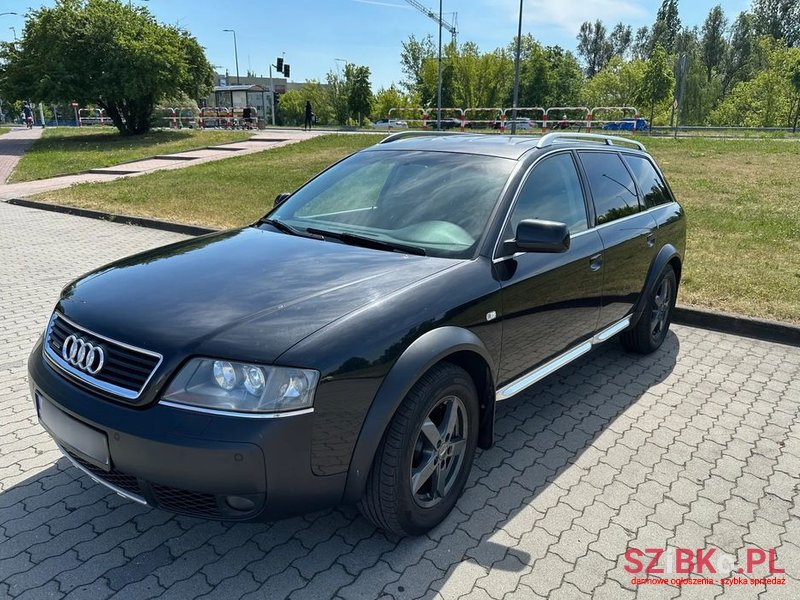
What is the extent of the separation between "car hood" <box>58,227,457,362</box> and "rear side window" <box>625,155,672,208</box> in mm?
2568

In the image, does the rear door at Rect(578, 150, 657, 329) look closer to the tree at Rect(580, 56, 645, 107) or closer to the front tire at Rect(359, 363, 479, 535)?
the front tire at Rect(359, 363, 479, 535)

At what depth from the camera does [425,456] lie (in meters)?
2.68

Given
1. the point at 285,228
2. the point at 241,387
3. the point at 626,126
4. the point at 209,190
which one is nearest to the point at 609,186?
the point at 285,228

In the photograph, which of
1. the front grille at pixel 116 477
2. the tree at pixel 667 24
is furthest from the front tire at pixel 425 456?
the tree at pixel 667 24

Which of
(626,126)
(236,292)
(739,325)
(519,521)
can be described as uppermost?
(626,126)

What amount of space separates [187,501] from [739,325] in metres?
5.32

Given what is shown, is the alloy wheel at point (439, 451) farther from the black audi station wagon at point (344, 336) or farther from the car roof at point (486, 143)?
the car roof at point (486, 143)

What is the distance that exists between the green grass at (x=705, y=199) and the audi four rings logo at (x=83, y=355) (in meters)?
5.64

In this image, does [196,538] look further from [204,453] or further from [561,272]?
[561,272]

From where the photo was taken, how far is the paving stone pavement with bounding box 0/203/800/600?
250 centimetres

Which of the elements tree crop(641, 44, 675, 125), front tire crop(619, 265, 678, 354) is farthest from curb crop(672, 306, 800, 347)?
tree crop(641, 44, 675, 125)

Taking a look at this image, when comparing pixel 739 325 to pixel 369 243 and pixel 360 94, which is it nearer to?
pixel 369 243

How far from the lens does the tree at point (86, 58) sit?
2403 cm

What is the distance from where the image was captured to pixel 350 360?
2.26 metres
